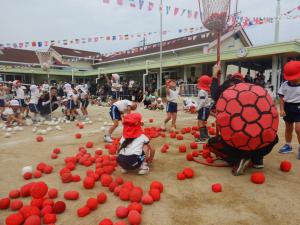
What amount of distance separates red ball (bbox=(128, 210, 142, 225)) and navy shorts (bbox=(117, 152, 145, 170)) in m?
1.21

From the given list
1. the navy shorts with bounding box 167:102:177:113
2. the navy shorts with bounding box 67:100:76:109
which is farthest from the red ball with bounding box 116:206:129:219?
→ the navy shorts with bounding box 67:100:76:109

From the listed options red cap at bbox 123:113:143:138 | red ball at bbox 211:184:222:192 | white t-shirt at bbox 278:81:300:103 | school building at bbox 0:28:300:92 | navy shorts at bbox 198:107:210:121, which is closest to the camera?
red ball at bbox 211:184:222:192

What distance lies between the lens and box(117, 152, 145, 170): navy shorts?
3670 mm

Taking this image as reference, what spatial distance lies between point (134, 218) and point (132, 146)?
4.63ft

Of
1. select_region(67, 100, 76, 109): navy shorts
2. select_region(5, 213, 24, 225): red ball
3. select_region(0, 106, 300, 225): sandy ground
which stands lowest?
select_region(0, 106, 300, 225): sandy ground

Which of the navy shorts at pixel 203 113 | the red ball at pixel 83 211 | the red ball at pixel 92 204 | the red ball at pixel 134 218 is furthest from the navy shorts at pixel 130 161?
the navy shorts at pixel 203 113

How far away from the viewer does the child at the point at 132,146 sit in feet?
12.1

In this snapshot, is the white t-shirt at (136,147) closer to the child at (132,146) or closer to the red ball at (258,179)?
the child at (132,146)

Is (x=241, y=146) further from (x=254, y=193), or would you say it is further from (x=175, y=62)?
(x=175, y=62)

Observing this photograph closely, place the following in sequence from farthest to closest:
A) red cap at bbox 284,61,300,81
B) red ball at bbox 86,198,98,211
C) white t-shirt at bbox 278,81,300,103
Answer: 1. white t-shirt at bbox 278,81,300,103
2. red cap at bbox 284,61,300,81
3. red ball at bbox 86,198,98,211

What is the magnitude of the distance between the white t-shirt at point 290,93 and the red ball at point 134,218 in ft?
11.6

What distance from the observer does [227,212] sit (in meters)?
2.66

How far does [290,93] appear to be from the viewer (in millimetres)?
4422

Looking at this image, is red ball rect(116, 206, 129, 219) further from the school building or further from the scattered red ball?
the school building
